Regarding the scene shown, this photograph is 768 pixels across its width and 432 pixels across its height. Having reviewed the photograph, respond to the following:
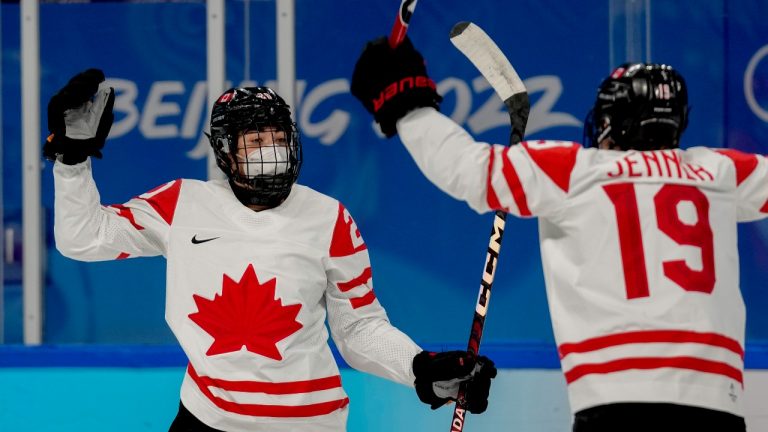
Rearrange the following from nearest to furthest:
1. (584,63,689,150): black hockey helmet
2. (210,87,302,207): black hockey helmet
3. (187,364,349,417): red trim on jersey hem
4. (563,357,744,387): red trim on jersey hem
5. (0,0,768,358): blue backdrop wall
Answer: (563,357,744,387): red trim on jersey hem
(584,63,689,150): black hockey helmet
(187,364,349,417): red trim on jersey hem
(210,87,302,207): black hockey helmet
(0,0,768,358): blue backdrop wall

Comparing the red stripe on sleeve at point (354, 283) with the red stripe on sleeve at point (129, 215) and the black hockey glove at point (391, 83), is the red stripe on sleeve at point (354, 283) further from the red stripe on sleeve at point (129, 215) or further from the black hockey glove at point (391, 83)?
the black hockey glove at point (391, 83)

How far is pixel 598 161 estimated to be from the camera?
182cm

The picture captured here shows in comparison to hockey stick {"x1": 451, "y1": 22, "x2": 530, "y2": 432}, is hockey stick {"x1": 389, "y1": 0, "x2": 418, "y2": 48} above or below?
above

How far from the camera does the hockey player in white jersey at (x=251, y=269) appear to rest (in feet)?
7.24

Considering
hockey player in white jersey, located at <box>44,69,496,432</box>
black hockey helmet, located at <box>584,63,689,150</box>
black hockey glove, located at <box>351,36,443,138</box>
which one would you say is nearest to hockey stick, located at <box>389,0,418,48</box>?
black hockey glove, located at <box>351,36,443,138</box>

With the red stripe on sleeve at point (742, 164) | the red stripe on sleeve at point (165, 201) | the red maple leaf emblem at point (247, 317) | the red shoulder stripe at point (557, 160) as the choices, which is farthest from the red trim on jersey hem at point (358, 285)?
the red stripe on sleeve at point (742, 164)

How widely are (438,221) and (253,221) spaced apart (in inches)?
77.0

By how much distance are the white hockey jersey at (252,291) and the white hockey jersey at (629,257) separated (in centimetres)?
51

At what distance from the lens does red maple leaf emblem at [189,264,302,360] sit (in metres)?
2.20

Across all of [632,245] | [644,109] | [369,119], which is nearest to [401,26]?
[644,109]

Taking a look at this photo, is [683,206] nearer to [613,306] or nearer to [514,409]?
[613,306]

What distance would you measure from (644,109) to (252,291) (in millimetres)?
777

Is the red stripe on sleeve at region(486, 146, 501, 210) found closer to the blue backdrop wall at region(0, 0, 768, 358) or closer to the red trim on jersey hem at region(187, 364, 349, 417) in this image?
the red trim on jersey hem at region(187, 364, 349, 417)

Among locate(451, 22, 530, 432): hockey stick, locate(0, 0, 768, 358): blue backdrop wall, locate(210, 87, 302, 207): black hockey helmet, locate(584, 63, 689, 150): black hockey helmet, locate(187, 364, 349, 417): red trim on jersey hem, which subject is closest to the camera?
locate(584, 63, 689, 150): black hockey helmet
